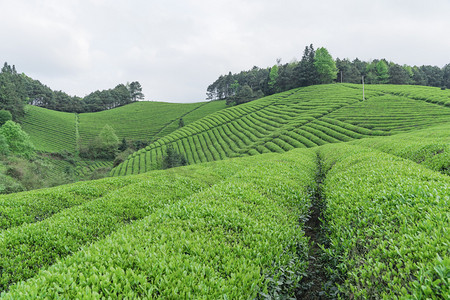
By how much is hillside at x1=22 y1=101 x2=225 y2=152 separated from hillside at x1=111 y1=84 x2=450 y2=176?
30408 millimetres

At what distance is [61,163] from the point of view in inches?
2514

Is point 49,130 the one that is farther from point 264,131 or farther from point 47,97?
point 264,131

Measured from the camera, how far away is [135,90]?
151 metres

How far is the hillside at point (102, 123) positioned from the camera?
251ft

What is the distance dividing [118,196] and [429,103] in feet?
200

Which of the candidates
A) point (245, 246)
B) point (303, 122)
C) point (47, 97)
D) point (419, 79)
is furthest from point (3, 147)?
point (419, 79)

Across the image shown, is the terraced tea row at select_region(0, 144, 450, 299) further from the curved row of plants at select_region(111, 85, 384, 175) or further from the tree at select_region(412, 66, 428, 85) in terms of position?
the tree at select_region(412, 66, 428, 85)

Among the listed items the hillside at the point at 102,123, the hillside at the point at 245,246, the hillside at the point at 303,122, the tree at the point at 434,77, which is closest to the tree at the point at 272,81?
the hillside at the point at 303,122

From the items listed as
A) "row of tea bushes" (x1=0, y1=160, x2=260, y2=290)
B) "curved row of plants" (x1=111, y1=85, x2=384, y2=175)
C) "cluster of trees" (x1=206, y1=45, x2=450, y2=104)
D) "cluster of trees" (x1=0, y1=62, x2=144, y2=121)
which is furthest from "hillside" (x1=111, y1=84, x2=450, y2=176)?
"cluster of trees" (x1=0, y1=62, x2=144, y2=121)

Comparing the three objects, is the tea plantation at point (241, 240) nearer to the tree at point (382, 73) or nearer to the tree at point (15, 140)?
the tree at point (15, 140)

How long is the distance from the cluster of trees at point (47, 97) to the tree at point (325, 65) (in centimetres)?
11755

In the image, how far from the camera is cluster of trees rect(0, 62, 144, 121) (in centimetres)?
7362

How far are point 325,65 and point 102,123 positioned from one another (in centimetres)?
10549

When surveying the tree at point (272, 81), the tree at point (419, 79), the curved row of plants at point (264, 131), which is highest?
the tree at point (272, 81)
